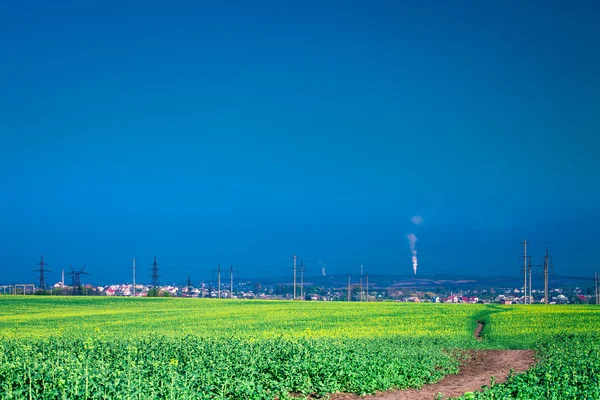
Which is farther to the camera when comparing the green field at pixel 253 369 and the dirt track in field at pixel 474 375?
the dirt track in field at pixel 474 375

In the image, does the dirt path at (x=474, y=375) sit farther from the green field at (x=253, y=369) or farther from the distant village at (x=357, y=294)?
the distant village at (x=357, y=294)

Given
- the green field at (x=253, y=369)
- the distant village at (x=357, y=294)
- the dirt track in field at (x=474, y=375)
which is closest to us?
the green field at (x=253, y=369)

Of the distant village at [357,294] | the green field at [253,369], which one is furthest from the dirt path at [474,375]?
Result: the distant village at [357,294]

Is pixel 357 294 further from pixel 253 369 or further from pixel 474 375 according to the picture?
pixel 253 369

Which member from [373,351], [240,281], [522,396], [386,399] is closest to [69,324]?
[373,351]

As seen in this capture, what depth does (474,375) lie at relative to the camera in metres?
23.5

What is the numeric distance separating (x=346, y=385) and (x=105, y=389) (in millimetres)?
7396

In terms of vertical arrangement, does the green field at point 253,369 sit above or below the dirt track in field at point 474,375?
above

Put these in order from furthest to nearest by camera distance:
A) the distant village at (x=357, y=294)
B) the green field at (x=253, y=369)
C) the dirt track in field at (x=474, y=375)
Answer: the distant village at (x=357, y=294)
the dirt track in field at (x=474, y=375)
the green field at (x=253, y=369)

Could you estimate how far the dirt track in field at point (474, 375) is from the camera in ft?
61.5

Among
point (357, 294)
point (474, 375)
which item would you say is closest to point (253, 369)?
point (474, 375)

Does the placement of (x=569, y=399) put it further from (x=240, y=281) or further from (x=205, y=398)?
(x=240, y=281)

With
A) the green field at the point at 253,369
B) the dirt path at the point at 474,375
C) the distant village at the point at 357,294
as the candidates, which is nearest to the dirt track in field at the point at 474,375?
the dirt path at the point at 474,375

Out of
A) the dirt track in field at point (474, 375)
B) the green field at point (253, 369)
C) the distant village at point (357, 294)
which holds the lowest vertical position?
the distant village at point (357, 294)
